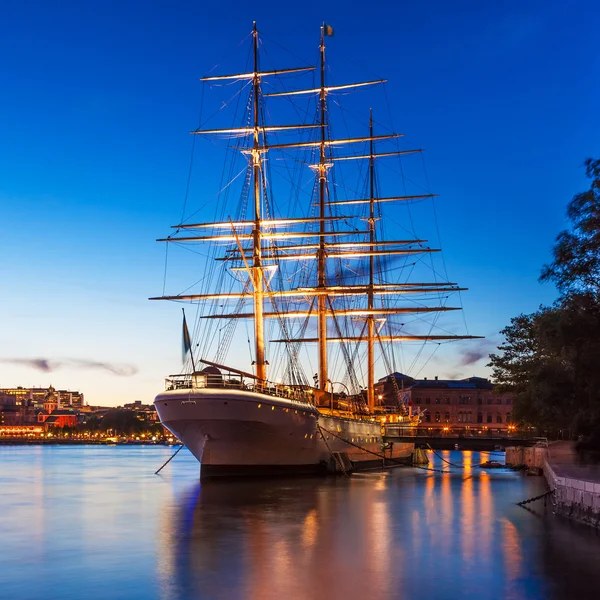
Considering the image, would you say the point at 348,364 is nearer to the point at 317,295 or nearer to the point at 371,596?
the point at 317,295

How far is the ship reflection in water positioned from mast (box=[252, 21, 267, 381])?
15542 mm

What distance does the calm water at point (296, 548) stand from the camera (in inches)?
736

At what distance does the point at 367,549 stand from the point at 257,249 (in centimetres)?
3642

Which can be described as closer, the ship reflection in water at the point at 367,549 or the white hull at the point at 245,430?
the ship reflection in water at the point at 367,549

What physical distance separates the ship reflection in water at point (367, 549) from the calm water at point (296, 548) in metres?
0.05

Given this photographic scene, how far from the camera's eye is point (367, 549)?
951 inches

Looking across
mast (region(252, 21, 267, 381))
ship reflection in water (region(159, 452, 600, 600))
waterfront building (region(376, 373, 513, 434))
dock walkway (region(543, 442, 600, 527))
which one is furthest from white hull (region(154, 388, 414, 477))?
waterfront building (region(376, 373, 513, 434))

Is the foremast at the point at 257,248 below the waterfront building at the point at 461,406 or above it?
above

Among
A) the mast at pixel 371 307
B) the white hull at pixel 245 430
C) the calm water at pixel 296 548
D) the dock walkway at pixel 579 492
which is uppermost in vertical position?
the mast at pixel 371 307

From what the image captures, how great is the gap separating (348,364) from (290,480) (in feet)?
81.5

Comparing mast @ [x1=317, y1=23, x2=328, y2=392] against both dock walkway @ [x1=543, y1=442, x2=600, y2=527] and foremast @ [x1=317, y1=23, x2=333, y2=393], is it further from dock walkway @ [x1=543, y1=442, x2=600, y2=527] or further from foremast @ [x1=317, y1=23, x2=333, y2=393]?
dock walkway @ [x1=543, y1=442, x2=600, y2=527]

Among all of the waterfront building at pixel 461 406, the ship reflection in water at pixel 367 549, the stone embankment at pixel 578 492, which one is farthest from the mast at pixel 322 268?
the waterfront building at pixel 461 406

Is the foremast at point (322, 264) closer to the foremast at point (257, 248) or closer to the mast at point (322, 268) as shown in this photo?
the mast at point (322, 268)

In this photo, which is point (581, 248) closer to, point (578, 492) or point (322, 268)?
point (578, 492)
